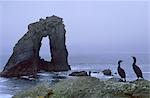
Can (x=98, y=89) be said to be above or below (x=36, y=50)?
below

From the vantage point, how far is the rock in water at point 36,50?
5335cm

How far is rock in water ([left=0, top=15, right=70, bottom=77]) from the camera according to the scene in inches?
2100

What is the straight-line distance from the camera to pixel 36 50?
192ft

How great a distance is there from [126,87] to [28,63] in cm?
4547

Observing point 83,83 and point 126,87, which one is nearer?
point 126,87

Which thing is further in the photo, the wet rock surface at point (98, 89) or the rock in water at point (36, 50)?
the rock in water at point (36, 50)

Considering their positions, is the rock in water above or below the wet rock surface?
above

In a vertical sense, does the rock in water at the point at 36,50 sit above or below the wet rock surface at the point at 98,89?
above

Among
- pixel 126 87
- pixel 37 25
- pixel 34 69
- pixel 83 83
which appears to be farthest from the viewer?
pixel 37 25

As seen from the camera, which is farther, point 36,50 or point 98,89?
point 36,50

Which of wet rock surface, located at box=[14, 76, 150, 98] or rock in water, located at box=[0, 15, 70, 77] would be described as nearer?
wet rock surface, located at box=[14, 76, 150, 98]

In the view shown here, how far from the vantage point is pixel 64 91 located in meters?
10.1

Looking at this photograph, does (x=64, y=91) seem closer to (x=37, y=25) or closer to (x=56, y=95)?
(x=56, y=95)

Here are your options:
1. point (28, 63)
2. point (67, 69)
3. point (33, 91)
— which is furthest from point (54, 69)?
point (33, 91)
